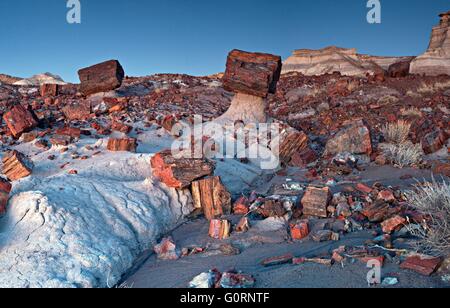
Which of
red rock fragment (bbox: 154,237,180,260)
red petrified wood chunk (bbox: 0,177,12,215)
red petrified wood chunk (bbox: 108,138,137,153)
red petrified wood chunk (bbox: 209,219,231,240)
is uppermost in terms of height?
red petrified wood chunk (bbox: 108,138,137,153)

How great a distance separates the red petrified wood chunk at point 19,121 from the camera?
855 cm

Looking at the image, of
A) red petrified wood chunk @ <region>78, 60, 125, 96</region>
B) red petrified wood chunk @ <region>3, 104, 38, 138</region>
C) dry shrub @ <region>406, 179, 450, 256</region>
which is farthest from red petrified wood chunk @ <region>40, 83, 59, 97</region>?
dry shrub @ <region>406, 179, 450, 256</region>

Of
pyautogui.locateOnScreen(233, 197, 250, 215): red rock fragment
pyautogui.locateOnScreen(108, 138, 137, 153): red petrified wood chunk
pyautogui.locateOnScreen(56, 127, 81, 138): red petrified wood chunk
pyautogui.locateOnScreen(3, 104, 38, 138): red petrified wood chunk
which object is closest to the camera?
pyautogui.locateOnScreen(233, 197, 250, 215): red rock fragment

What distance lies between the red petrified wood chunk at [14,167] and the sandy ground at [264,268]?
2.46m

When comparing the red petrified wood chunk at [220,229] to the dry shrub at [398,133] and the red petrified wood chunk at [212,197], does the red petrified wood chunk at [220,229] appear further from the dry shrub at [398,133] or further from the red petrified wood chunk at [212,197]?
the dry shrub at [398,133]

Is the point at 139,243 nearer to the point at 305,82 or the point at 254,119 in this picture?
the point at 254,119

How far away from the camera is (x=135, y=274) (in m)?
4.45

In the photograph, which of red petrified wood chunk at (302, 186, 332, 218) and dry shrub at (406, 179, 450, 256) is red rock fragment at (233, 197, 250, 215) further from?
dry shrub at (406, 179, 450, 256)

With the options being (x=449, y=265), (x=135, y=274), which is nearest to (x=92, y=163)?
(x=135, y=274)

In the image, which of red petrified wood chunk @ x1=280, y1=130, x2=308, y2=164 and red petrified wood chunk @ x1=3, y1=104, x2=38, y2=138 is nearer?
red petrified wood chunk @ x1=3, y1=104, x2=38, y2=138

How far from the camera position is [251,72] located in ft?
33.2

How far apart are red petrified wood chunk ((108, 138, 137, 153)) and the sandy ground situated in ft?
7.26

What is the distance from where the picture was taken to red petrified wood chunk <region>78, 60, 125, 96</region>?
1259cm

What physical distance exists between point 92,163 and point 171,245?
251 centimetres
